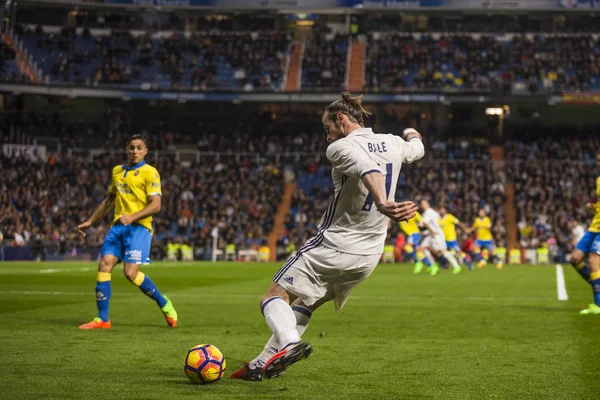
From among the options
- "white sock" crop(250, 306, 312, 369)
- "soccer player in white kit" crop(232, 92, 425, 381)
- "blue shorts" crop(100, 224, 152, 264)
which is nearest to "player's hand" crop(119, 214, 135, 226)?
"blue shorts" crop(100, 224, 152, 264)

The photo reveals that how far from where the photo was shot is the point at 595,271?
47.1 feet

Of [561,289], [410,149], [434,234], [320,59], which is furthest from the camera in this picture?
[320,59]

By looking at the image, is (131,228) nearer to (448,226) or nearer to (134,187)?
(134,187)

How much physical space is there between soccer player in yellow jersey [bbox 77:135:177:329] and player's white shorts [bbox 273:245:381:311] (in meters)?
4.88

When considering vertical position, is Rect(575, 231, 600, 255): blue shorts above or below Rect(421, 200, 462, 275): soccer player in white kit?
above

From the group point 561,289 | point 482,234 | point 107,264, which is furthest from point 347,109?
point 482,234

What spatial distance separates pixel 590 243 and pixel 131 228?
287 inches

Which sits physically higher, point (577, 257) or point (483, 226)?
point (577, 257)

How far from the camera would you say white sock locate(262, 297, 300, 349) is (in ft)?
21.6

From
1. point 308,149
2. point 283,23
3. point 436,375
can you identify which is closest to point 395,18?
point 283,23

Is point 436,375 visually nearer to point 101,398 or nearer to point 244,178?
point 101,398

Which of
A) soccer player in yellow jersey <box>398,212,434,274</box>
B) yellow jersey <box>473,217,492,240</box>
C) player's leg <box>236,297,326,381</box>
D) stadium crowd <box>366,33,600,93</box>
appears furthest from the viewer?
stadium crowd <box>366,33,600,93</box>

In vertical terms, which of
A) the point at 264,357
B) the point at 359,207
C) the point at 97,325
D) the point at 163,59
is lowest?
the point at 97,325

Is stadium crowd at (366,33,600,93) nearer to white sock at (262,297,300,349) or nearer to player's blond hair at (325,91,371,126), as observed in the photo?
player's blond hair at (325,91,371,126)
